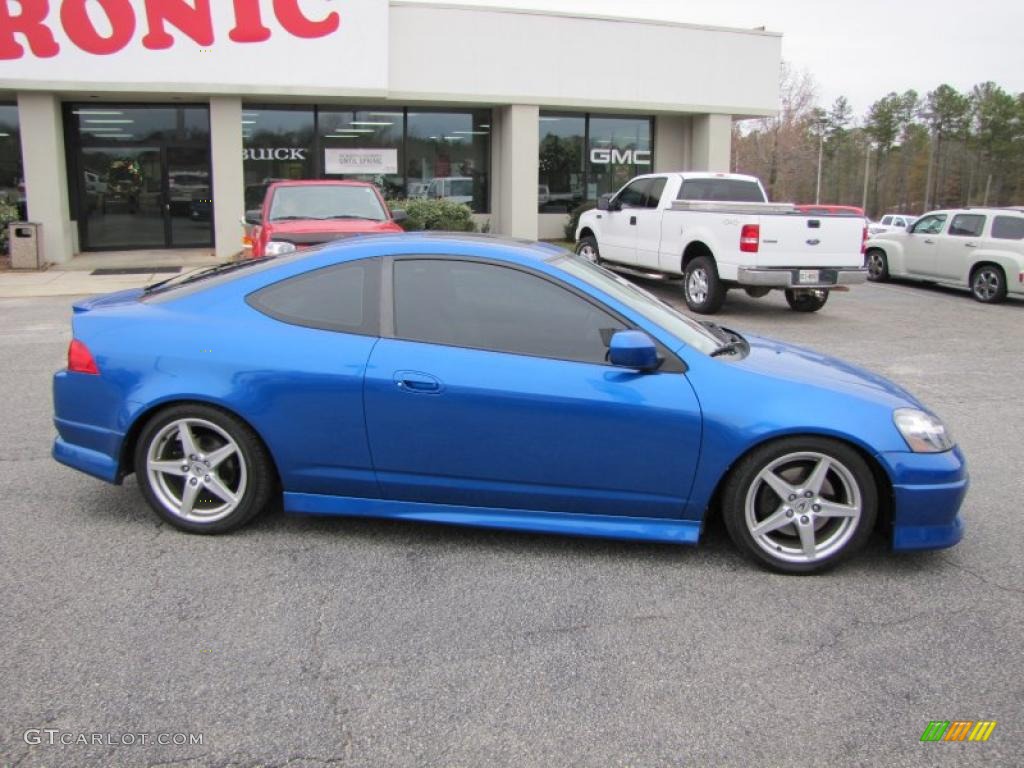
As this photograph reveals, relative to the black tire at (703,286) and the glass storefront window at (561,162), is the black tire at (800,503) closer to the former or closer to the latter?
the black tire at (703,286)

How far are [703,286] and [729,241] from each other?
821 mm

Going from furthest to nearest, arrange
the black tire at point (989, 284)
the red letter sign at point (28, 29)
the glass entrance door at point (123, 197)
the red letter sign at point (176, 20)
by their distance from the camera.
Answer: the glass entrance door at point (123, 197)
the red letter sign at point (176, 20)
the red letter sign at point (28, 29)
the black tire at point (989, 284)

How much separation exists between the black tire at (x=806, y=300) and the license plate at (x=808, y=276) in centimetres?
132

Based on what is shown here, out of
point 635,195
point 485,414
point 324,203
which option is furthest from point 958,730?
point 635,195

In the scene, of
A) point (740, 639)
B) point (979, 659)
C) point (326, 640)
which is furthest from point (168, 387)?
point (979, 659)

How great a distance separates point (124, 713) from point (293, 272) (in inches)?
87.2

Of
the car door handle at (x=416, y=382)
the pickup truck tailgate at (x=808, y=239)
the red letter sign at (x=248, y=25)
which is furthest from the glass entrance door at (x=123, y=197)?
the car door handle at (x=416, y=382)

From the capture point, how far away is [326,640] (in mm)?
3328

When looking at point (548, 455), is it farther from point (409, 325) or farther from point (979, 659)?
point (979, 659)

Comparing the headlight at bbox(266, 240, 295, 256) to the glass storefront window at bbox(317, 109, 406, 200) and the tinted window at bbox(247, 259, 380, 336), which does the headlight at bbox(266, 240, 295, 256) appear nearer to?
the tinted window at bbox(247, 259, 380, 336)

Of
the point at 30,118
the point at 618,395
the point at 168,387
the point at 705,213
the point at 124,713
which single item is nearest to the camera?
the point at 124,713

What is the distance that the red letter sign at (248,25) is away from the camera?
17.9 meters

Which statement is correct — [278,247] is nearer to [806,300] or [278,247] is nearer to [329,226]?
[329,226]

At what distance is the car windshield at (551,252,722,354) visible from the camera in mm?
4199
